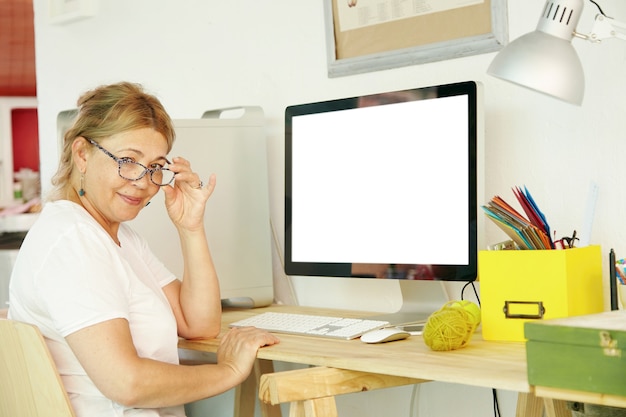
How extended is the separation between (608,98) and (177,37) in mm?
1325

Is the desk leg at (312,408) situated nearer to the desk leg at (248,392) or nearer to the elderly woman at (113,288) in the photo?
the elderly woman at (113,288)

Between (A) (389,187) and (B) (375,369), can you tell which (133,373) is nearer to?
(B) (375,369)

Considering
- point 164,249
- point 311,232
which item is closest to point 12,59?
point 164,249

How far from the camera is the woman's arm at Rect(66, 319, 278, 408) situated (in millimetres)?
1407

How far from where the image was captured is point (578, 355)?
111 centimetres

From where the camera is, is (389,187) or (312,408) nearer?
(312,408)

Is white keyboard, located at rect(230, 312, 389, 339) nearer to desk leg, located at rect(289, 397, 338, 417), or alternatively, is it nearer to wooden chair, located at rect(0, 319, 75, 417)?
desk leg, located at rect(289, 397, 338, 417)

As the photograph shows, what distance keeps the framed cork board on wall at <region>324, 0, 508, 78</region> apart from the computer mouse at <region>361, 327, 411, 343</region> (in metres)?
0.63

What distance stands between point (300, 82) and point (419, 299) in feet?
2.22

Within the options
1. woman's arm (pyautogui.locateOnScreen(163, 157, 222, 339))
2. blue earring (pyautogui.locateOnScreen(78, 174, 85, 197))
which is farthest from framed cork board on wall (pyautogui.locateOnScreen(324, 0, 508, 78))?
blue earring (pyautogui.locateOnScreen(78, 174, 85, 197))

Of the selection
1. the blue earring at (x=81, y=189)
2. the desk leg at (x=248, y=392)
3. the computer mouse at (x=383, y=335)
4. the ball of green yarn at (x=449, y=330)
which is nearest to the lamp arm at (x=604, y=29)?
the ball of green yarn at (x=449, y=330)

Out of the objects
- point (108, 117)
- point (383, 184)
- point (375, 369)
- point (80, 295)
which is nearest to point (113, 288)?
point (80, 295)

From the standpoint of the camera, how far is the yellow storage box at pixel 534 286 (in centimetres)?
146

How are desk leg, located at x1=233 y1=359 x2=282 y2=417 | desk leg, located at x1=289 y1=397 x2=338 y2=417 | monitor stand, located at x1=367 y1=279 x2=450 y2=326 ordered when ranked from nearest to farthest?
desk leg, located at x1=289 y1=397 x2=338 y2=417, monitor stand, located at x1=367 y1=279 x2=450 y2=326, desk leg, located at x1=233 y1=359 x2=282 y2=417
